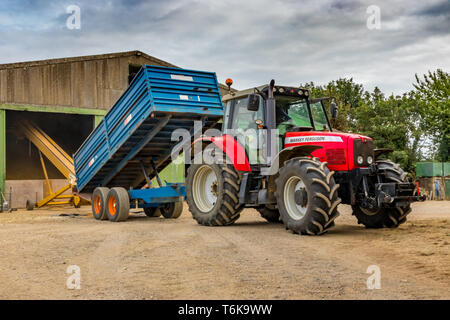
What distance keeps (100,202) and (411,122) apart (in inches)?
813

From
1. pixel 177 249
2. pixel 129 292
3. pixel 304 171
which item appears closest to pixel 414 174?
pixel 304 171

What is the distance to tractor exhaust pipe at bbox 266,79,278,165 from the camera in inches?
328

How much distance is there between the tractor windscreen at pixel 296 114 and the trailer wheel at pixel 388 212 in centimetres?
132

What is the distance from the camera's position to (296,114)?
879 centimetres

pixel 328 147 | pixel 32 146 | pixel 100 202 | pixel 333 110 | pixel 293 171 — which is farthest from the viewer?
pixel 32 146

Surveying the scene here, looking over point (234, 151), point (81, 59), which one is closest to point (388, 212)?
point (234, 151)

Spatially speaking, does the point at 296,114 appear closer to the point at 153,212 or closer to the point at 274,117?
the point at 274,117

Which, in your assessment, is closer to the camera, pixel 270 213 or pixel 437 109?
pixel 270 213

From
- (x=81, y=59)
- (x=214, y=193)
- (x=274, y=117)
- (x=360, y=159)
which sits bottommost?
(x=214, y=193)

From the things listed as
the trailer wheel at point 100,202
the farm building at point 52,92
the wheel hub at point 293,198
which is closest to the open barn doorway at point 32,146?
the farm building at point 52,92

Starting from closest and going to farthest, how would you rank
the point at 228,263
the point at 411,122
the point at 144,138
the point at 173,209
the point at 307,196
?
the point at 228,263
the point at 307,196
the point at 144,138
the point at 173,209
the point at 411,122

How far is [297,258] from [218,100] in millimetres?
4679

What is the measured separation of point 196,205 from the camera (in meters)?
9.39

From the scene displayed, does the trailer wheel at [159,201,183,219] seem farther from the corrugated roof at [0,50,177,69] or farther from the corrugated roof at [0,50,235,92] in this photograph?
the corrugated roof at [0,50,177,69]
